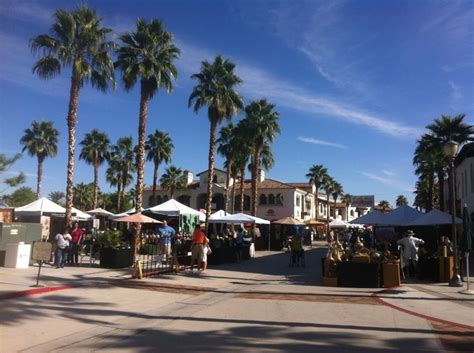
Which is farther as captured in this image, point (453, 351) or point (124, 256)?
point (124, 256)

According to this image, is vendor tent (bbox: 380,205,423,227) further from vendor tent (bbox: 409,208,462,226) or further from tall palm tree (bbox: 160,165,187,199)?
tall palm tree (bbox: 160,165,187,199)

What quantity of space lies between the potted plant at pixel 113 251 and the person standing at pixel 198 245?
8.58 feet

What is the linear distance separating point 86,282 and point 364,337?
878 cm

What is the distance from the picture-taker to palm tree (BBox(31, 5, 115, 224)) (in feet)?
70.9

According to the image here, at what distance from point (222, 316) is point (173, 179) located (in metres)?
49.5

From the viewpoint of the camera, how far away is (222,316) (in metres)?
9.31

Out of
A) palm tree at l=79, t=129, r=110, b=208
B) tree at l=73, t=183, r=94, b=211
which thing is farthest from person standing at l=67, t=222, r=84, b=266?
tree at l=73, t=183, r=94, b=211

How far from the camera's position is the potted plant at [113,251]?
17.5m

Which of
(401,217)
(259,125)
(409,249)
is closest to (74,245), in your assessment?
(409,249)

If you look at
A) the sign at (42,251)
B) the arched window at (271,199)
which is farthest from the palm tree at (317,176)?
the sign at (42,251)

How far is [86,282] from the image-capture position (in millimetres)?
13688

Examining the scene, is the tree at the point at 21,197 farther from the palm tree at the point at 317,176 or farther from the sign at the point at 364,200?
the sign at the point at 364,200

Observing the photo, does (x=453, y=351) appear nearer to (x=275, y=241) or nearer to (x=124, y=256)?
(x=124, y=256)

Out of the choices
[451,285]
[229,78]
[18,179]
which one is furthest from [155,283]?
[18,179]
